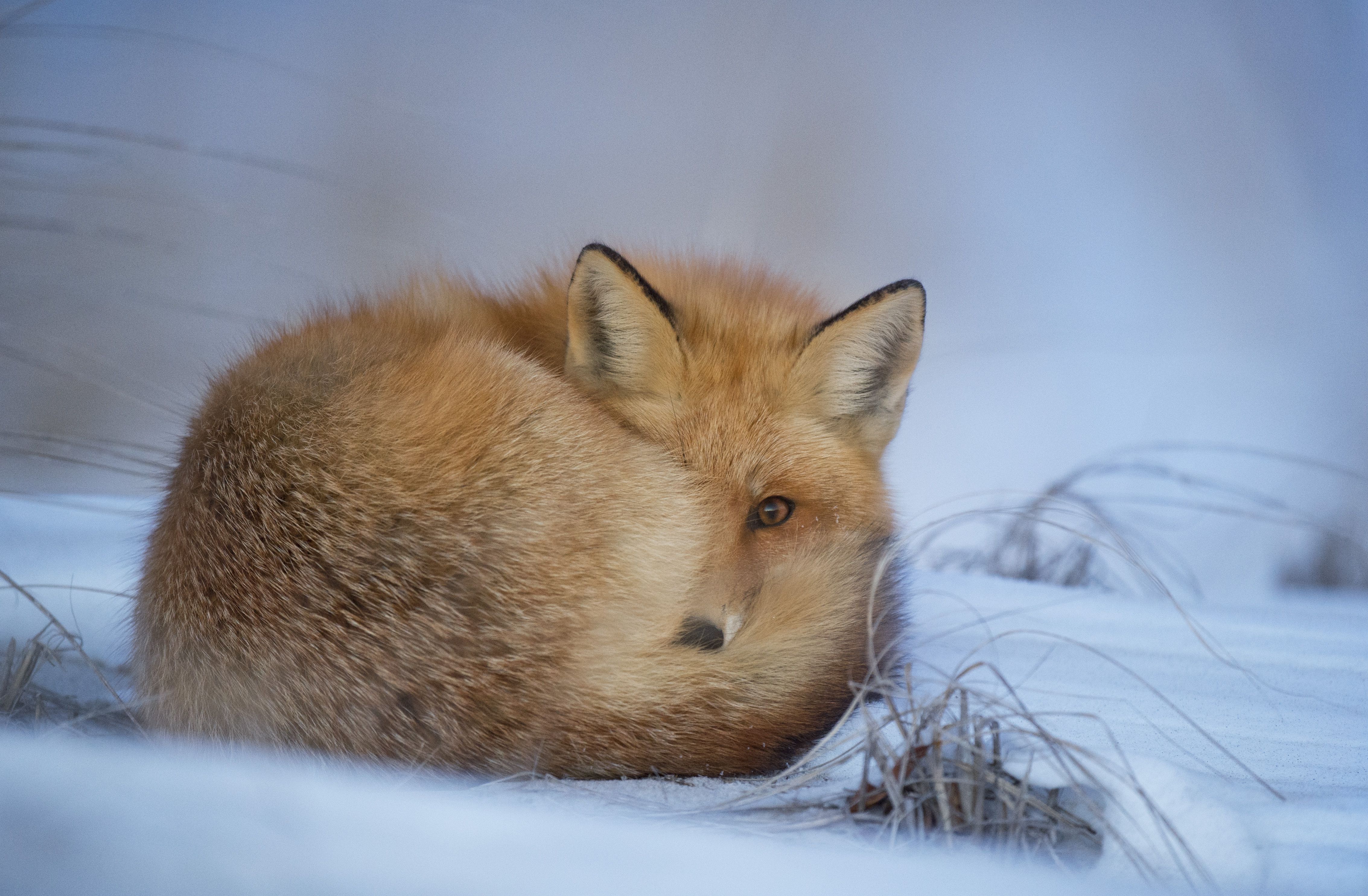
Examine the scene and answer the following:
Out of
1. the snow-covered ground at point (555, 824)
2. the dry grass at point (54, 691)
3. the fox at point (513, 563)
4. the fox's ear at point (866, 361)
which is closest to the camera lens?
the snow-covered ground at point (555, 824)

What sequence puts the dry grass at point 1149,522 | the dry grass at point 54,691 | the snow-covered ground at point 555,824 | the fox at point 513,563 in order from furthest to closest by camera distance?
the dry grass at point 1149,522 < the dry grass at point 54,691 < the fox at point 513,563 < the snow-covered ground at point 555,824

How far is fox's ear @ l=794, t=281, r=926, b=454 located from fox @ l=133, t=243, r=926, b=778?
0.03 ft

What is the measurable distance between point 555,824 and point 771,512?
366mm

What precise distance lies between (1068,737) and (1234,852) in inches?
7.0

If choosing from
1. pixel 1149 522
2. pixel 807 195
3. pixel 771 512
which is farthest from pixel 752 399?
pixel 1149 522

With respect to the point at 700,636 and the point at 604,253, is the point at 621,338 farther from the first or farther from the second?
the point at 700,636

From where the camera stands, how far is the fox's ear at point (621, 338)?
2.73ft

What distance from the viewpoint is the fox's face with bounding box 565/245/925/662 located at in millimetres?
776

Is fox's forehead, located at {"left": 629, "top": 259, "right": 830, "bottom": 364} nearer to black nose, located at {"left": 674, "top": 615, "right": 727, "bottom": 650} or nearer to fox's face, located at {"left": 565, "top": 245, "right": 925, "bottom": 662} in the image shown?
fox's face, located at {"left": 565, "top": 245, "right": 925, "bottom": 662}

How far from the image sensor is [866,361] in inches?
36.3

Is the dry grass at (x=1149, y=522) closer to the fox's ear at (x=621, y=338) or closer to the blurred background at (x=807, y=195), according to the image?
the blurred background at (x=807, y=195)

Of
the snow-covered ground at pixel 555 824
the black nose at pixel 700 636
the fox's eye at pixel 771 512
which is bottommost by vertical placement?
the snow-covered ground at pixel 555 824

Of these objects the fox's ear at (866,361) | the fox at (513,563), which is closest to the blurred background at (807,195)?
the fox's ear at (866,361)

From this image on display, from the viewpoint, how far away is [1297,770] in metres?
0.79
